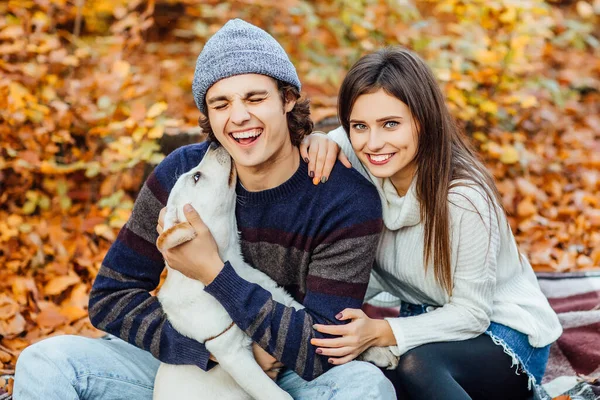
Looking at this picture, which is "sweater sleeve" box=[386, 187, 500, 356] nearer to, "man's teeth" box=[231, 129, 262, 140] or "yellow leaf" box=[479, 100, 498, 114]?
"man's teeth" box=[231, 129, 262, 140]

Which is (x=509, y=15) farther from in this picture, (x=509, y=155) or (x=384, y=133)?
(x=384, y=133)

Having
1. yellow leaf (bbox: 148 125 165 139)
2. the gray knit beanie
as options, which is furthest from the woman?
yellow leaf (bbox: 148 125 165 139)

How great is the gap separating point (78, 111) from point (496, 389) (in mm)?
3056

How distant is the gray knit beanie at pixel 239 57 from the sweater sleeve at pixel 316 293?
589 millimetres

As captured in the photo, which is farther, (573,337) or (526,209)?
(526,209)

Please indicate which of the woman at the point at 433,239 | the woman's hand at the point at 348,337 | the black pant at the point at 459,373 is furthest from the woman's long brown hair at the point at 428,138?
the woman's hand at the point at 348,337

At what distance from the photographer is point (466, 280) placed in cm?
252

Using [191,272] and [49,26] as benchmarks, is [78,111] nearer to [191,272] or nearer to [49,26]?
[49,26]

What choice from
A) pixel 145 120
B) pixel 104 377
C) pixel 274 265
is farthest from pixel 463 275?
pixel 145 120

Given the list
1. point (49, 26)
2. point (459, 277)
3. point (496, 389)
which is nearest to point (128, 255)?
point (459, 277)

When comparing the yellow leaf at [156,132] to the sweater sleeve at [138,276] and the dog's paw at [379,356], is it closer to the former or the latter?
the sweater sleeve at [138,276]

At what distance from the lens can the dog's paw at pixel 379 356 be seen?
252 cm

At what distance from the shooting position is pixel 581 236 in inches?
181

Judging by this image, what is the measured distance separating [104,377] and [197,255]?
2.04 feet
